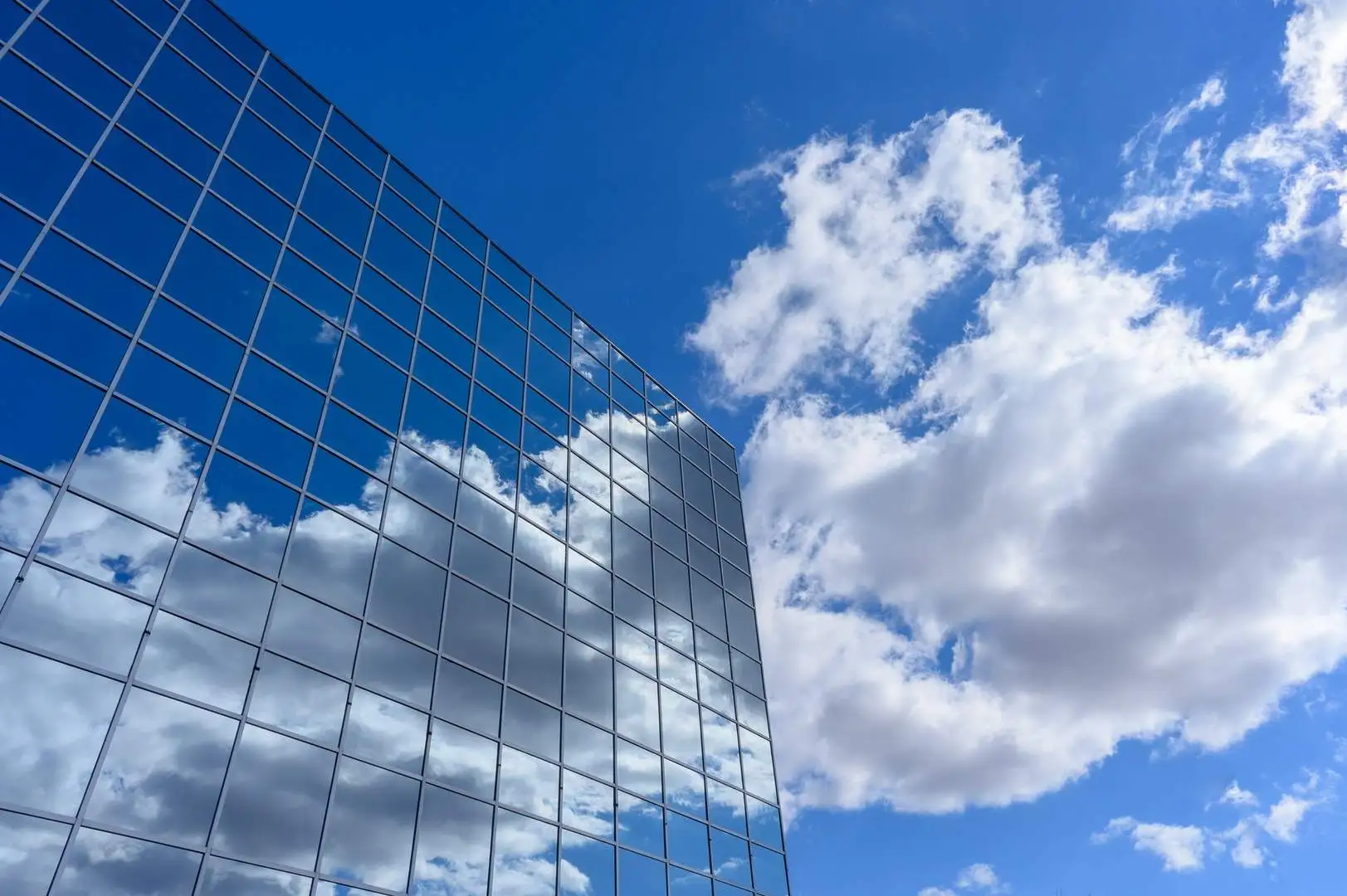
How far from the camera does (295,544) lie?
60.8 ft

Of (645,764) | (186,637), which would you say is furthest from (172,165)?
(645,764)

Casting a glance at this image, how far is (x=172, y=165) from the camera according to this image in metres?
19.8

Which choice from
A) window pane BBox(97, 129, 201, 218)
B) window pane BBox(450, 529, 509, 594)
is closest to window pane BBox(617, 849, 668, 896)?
window pane BBox(450, 529, 509, 594)

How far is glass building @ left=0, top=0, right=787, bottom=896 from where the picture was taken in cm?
1466

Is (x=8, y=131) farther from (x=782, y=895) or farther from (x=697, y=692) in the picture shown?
(x=782, y=895)

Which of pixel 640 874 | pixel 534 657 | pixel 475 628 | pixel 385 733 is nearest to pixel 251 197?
pixel 475 628

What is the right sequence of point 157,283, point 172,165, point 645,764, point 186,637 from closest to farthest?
Result: point 186,637
point 157,283
point 172,165
point 645,764

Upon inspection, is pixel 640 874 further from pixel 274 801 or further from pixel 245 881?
pixel 245 881

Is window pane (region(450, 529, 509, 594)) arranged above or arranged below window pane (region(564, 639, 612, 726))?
above

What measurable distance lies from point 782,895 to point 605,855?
814 cm

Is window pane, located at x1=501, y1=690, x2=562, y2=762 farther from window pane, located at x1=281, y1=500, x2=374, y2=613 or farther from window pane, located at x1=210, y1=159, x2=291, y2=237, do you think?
window pane, located at x1=210, y1=159, x2=291, y2=237

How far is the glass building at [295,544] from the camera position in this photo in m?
14.7

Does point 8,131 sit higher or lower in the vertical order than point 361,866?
higher

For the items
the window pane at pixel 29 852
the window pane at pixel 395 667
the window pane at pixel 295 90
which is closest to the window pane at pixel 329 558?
the window pane at pixel 395 667
